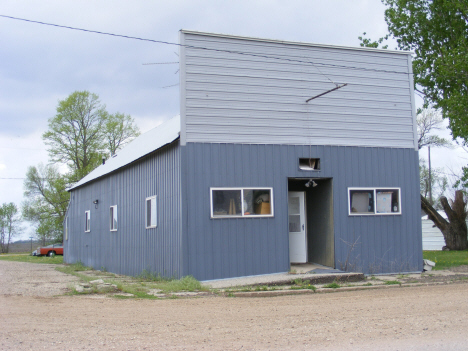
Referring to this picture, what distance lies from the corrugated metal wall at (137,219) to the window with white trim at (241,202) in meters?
0.97

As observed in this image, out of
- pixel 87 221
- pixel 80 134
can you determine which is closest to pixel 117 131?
pixel 80 134

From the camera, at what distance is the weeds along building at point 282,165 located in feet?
42.0

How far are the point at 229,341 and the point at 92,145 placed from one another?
42992mm

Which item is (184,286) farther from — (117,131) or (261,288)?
(117,131)

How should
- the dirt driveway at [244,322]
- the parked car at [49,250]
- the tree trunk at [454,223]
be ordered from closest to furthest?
1. the dirt driveway at [244,322]
2. the tree trunk at [454,223]
3. the parked car at [49,250]

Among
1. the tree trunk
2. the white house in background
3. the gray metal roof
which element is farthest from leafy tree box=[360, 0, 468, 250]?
the gray metal roof

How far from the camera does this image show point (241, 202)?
42.9 feet

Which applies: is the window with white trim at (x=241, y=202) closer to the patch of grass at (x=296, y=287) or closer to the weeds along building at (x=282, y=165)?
the weeds along building at (x=282, y=165)

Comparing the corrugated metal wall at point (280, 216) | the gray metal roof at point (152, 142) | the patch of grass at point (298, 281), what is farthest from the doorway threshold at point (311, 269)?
the gray metal roof at point (152, 142)

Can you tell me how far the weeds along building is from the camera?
42.0 feet

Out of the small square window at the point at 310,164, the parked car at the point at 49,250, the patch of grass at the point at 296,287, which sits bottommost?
the parked car at the point at 49,250

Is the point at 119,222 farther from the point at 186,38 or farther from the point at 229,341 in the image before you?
the point at 229,341

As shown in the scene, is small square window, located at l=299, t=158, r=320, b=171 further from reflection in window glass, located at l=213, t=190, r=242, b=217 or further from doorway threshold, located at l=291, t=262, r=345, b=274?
doorway threshold, located at l=291, t=262, r=345, b=274

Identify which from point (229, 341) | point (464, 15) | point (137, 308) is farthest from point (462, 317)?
point (464, 15)
